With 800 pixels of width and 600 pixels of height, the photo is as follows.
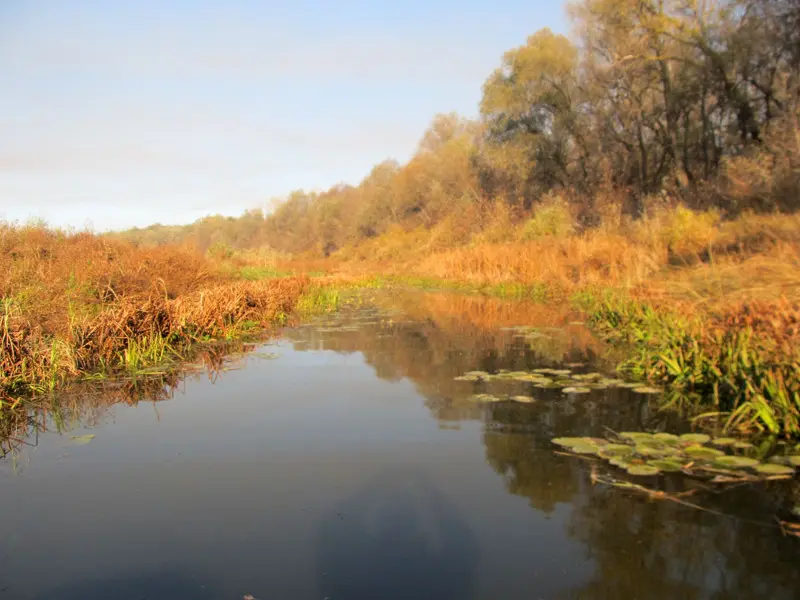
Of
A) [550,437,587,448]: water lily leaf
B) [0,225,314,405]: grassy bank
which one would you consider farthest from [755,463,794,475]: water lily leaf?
[0,225,314,405]: grassy bank

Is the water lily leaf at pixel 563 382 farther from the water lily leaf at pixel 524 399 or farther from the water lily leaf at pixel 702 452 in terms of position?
the water lily leaf at pixel 702 452

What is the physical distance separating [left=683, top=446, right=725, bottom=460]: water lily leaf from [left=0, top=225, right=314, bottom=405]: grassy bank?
550cm

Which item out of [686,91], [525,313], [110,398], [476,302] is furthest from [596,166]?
[110,398]

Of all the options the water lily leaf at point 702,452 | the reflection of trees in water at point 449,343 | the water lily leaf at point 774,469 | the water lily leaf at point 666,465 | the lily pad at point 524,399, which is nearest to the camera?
the water lily leaf at point 774,469

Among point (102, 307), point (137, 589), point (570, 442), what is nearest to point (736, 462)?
point (570, 442)

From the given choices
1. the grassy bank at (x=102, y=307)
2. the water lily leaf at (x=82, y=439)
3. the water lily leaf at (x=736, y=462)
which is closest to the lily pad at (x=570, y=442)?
the water lily leaf at (x=736, y=462)

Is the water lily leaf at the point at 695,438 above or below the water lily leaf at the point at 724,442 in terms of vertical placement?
above

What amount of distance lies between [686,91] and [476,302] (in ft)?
39.9

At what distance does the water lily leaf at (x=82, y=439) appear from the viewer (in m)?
4.46

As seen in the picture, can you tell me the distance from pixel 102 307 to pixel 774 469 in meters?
7.81

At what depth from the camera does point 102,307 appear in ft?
26.5

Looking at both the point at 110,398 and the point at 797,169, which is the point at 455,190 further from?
the point at 110,398

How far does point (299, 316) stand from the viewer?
12.6 m

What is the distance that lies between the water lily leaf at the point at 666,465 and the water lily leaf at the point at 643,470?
0.04 meters
